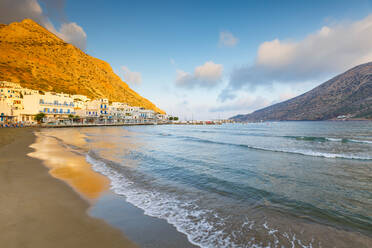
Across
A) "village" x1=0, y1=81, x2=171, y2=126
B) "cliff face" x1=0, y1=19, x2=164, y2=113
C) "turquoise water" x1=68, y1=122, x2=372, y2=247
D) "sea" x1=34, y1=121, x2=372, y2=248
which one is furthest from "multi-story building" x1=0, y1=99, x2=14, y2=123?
"turquoise water" x1=68, y1=122, x2=372, y2=247

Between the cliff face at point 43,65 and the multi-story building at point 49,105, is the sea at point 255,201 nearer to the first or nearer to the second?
the multi-story building at point 49,105

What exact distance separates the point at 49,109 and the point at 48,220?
89192 mm

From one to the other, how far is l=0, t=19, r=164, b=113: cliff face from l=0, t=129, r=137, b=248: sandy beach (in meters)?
112

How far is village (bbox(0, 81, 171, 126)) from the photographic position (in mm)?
64812

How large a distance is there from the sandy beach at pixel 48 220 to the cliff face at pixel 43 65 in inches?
4405

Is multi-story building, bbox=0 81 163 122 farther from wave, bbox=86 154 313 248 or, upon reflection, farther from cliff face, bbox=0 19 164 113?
wave, bbox=86 154 313 248

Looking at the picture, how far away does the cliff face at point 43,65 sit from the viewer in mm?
95544

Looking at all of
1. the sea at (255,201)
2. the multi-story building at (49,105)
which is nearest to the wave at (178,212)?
the sea at (255,201)

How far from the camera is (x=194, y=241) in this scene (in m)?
3.92

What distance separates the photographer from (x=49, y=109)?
74.9 meters

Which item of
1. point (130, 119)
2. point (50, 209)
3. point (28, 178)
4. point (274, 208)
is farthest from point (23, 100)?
point (274, 208)

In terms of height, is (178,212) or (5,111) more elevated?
(5,111)

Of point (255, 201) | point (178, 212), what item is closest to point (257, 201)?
point (255, 201)

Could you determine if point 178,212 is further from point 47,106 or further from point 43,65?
point 43,65
